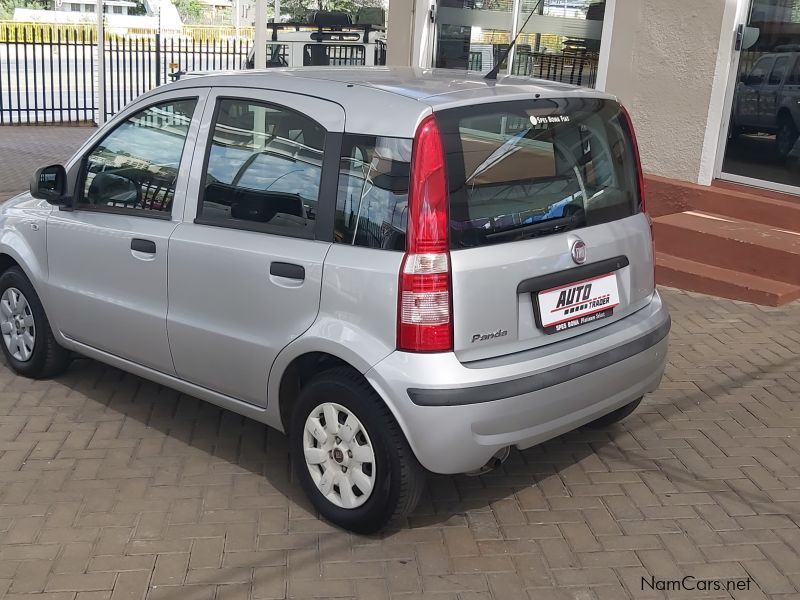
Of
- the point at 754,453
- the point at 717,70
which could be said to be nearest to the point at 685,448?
the point at 754,453

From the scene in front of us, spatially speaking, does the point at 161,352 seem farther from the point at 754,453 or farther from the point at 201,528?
the point at 754,453

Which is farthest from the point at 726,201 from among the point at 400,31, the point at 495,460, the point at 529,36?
the point at 495,460

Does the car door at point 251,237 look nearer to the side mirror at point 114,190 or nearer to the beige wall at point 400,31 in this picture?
the side mirror at point 114,190

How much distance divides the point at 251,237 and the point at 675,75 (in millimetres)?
5407

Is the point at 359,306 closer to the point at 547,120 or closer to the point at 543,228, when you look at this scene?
the point at 543,228

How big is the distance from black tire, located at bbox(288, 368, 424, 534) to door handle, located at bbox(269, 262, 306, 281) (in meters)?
0.39

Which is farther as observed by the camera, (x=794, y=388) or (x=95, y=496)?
(x=794, y=388)

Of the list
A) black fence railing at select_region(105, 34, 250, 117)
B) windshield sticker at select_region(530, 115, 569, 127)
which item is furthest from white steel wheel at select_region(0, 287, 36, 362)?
black fence railing at select_region(105, 34, 250, 117)

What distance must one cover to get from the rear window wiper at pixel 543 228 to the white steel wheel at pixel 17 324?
115 inches

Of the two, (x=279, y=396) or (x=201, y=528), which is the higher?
(x=279, y=396)

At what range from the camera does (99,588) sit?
127 inches

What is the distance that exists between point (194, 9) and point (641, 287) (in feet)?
229

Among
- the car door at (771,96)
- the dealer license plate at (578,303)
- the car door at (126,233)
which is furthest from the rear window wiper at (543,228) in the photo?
the car door at (771,96)

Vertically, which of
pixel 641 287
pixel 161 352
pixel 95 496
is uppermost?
pixel 641 287
